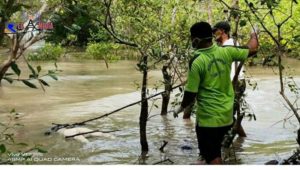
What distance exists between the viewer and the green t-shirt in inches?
154

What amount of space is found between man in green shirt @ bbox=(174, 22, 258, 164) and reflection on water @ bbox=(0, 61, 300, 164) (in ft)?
5.11

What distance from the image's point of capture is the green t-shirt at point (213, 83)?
12.8ft

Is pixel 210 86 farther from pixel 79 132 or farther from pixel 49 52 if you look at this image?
pixel 79 132

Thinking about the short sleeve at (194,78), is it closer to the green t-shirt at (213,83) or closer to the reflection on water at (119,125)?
the green t-shirt at (213,83)

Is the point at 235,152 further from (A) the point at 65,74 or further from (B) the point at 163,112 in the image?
(A) the point at 65,74

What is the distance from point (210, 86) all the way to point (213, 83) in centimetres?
3

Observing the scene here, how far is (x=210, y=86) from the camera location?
157 inches

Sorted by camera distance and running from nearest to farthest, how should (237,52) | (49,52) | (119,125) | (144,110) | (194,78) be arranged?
1. (194,78)
2. (237,52)
3. (49,52)
4. (144,110)
5. (119,125)

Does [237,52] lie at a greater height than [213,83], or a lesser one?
greater

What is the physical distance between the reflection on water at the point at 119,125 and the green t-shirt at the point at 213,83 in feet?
5.43

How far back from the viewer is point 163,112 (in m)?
9.04

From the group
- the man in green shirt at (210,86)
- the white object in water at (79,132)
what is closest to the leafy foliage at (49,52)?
the man in green shirt at (210,86)

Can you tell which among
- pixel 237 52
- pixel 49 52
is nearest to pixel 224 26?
pixel 237 52

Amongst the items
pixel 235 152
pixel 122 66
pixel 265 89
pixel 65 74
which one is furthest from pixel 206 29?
pixel 122 66
